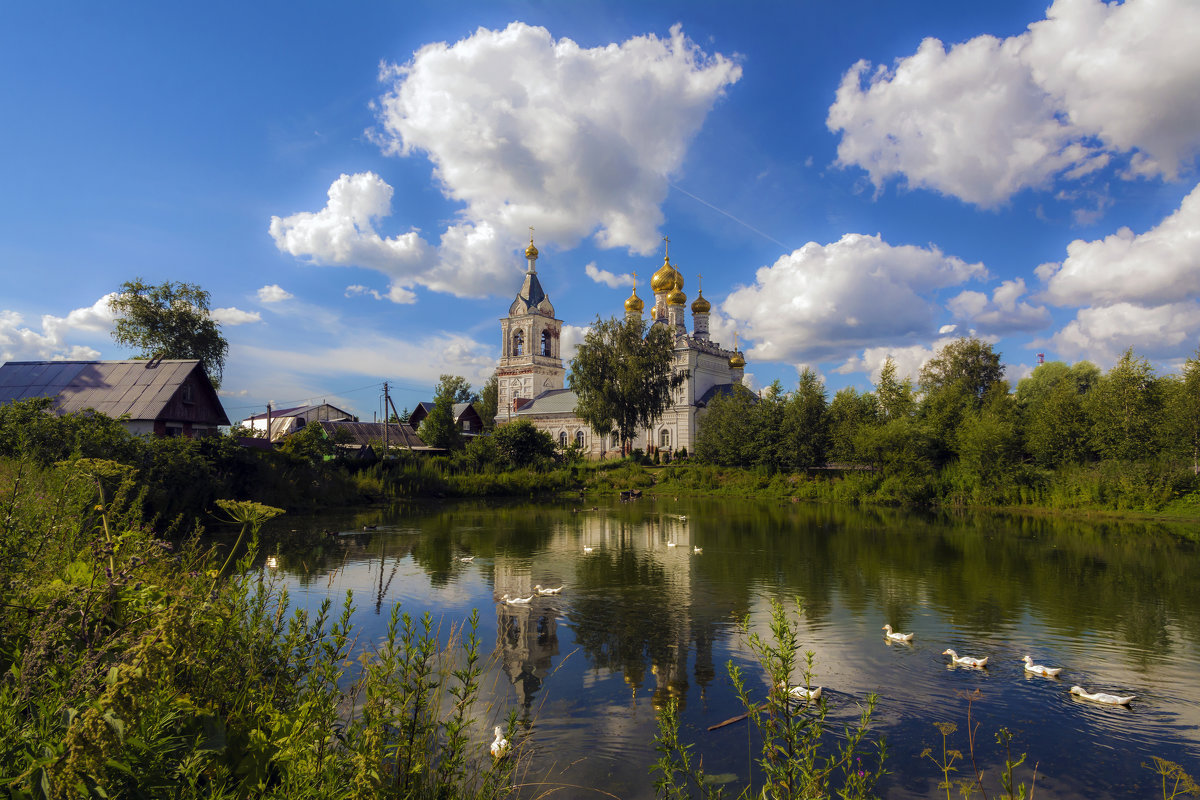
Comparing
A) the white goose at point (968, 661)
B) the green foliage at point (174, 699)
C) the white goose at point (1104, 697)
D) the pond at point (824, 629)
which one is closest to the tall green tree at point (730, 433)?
the pond at point (824, 629)

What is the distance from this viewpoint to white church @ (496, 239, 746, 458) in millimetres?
54688

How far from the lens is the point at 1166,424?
1022 inches

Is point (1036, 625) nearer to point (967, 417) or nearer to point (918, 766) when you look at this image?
point (918, 766)

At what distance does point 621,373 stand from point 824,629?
3432 centimetres

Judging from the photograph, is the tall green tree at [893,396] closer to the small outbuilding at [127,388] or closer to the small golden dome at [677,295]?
the small golden dome at [677,295]

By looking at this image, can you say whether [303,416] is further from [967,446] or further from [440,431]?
[967,446]

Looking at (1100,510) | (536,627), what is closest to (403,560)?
(536,627)

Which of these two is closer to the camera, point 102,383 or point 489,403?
point 102,383

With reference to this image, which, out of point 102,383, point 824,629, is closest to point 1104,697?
point 824,629

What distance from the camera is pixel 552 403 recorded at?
63.3 metres

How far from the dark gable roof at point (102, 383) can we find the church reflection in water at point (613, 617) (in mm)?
18010

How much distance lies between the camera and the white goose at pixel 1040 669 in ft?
22.2

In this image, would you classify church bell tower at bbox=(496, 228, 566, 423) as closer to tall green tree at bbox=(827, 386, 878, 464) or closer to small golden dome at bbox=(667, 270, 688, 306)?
small golden dome at bbox=(667, 270, 688, 306)

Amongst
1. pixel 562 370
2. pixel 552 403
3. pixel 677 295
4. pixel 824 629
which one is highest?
pixel 677 295
